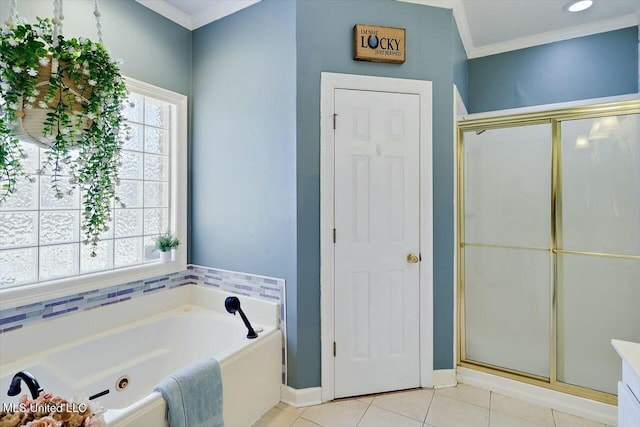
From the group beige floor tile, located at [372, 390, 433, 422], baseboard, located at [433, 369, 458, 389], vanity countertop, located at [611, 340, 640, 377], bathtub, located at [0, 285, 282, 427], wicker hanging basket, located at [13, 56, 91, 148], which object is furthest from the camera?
baseboard, located at [433, 369, 458, 389]

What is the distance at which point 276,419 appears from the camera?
1.91 meters

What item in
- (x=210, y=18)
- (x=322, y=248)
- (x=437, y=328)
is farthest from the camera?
(x=210, y=18)

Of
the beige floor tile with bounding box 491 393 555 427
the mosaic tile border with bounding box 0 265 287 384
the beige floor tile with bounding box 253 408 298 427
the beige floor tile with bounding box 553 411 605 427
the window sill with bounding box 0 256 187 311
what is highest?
the window sill with bounding box 0 256 187 311

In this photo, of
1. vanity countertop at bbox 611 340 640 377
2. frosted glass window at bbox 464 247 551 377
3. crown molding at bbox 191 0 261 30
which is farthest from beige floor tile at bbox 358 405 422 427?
crown molding at bbox 191 0 261 30

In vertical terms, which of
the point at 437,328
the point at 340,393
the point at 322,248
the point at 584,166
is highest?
the point at 584,166

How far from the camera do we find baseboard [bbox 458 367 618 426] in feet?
6.33

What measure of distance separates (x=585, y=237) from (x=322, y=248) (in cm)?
179

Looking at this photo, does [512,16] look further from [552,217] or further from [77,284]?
[77,284]

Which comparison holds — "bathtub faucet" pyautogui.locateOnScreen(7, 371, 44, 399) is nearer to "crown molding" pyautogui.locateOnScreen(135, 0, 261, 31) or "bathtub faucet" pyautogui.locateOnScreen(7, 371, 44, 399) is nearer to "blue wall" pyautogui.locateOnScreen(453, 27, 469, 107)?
"crown molding" pyautogui.locateOnScreen(135, 0, 261, 31)

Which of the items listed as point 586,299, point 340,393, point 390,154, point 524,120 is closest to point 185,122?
point 390,154

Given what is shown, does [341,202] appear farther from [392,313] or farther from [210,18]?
[210,18]

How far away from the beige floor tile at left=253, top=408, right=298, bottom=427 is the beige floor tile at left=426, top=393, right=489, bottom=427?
82cm

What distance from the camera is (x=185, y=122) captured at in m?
2.50

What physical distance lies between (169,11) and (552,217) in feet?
10.3
